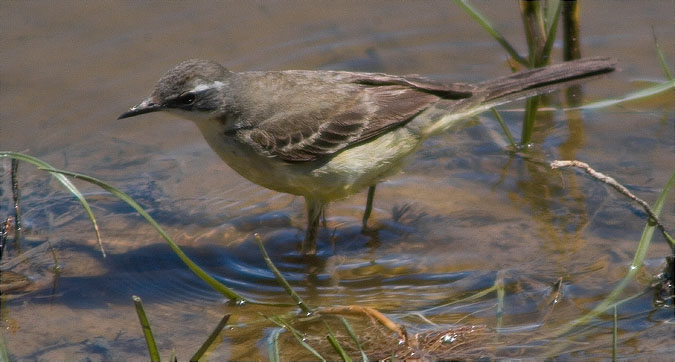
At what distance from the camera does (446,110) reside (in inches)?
283

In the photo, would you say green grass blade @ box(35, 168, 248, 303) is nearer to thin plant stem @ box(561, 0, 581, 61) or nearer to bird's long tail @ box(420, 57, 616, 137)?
bird's long tail @ box(420, 57, 616, 137)

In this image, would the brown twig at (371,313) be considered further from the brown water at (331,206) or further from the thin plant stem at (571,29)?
the thin plant stem at (571,29)

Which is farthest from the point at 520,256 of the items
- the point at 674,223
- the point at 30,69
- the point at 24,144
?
the point at 30,69

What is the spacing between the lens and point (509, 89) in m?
7.09

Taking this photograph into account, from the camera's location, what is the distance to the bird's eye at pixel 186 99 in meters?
6.36

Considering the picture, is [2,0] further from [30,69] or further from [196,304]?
[196,304]

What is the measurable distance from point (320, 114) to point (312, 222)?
887 mm

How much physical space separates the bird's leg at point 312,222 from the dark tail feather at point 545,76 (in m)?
1.74

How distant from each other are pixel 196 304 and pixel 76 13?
483 centimetres

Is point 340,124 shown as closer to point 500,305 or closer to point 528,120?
point 528,120

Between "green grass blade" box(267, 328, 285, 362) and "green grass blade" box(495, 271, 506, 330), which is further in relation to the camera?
"green grass blade" box(495, 271, 506, 330)

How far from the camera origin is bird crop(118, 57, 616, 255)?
6551 millimetres

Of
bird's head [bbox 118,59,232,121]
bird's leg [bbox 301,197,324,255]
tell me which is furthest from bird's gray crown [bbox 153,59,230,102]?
bird's leg [bbox 301,197,324,255]

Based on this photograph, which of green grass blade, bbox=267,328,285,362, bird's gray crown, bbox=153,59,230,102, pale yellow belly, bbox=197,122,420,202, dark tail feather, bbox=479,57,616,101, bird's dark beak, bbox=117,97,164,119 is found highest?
bird's gray crown, bbox=153,59,230,102
